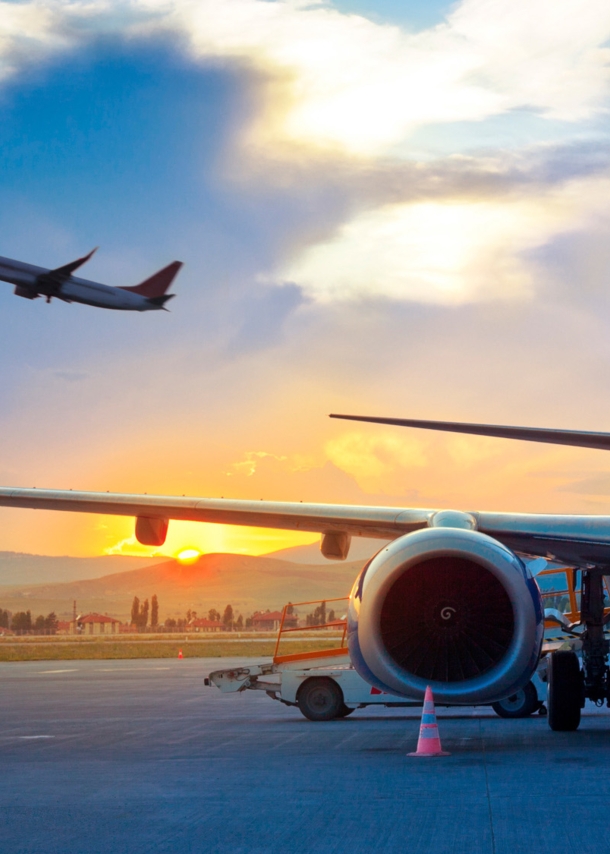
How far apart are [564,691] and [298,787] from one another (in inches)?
219

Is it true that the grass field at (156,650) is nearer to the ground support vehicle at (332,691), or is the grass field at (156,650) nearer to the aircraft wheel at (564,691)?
the ground support vehicle at (332,691)

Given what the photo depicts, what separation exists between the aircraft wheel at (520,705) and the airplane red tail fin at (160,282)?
32900 millimetres

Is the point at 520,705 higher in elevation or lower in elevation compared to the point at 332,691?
lower

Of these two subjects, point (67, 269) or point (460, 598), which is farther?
point (67, 269)

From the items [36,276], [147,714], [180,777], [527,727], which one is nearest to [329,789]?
[180,777]

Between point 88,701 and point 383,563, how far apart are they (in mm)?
13485

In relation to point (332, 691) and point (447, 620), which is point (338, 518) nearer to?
point (447, 620)

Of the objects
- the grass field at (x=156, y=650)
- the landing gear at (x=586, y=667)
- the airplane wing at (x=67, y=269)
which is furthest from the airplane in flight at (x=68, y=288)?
the landing gear at (x=586, y=667)

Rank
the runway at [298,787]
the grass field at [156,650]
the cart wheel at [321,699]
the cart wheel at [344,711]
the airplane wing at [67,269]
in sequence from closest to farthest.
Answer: the runway at [298,787] < the cart wheel at [321,699] < the cart wheel at [344,711] < the airplane wing at [67,269] < the grass field at [156,650]

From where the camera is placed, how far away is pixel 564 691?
579 inches

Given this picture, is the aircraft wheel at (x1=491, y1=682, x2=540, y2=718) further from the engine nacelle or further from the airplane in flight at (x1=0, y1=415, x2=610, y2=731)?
the engine nacelle

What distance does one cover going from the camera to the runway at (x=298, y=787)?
7.74 m

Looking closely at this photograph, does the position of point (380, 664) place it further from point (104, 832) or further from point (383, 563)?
point (104, 832)

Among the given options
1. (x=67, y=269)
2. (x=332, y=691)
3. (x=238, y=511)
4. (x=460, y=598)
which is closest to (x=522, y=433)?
(x=460, y=598)
